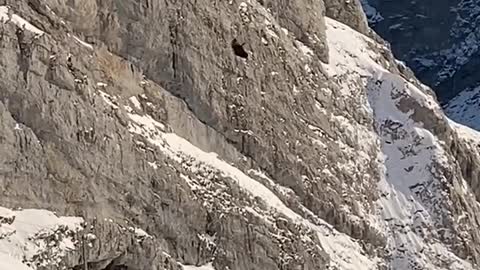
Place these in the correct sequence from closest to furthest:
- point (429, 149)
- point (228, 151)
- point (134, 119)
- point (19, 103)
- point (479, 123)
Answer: point (19, 103), point (134, 119), point (228, 151), point (429, 149), point (479, 123)

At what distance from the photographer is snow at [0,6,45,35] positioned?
3041 centimetres

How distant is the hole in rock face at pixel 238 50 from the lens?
40.2 m

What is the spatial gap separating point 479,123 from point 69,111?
83767 mm

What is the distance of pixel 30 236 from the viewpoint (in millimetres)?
28250

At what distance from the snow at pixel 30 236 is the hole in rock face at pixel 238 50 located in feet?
42.2

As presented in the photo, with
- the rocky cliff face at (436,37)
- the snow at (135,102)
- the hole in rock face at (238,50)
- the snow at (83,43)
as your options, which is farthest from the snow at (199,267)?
the rocky cliff face at (436,37)

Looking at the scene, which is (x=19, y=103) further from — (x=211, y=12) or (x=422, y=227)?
(x=422, y=227)

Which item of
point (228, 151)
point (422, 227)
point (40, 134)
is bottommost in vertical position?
point (422, 227)

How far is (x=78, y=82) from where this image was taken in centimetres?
3164

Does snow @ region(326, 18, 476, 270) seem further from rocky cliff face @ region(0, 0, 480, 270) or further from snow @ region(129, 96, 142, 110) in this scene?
snow @ region(129, 96, 142, 110)

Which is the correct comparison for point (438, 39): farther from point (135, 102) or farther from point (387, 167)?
point (135, 102)

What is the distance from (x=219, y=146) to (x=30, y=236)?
10.7 metres

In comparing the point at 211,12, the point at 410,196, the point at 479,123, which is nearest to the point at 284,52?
the point at 211,12

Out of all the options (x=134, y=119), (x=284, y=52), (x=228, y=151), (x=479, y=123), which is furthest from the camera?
(x=479, y=123)
